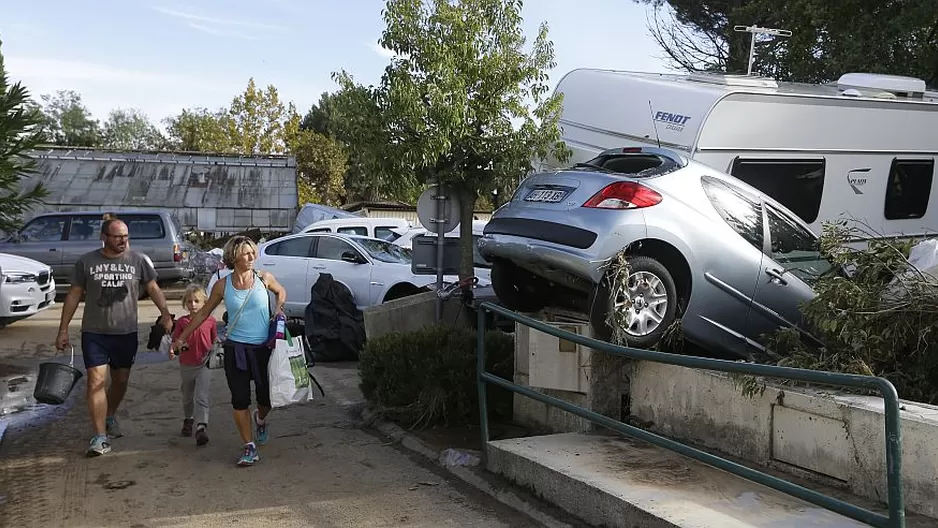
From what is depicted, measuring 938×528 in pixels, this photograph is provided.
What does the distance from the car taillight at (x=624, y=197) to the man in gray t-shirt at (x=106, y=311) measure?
3.48 meters

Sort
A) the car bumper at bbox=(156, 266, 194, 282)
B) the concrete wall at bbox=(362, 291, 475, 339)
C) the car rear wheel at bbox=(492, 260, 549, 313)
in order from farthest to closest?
the car bumper at bbox=(156, 266, 194, 282), the concrete wall at bbox=(362, 291, 475, 339), the car rear wheel at bbox=(492, 260, 549, 313)

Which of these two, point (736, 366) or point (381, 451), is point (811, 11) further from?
point (736, 366)

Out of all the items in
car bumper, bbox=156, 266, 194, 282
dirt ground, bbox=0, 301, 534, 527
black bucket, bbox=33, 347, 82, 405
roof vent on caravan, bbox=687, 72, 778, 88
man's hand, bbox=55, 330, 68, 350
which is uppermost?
roof vent on caravan, bbox=687, 72, 778, 88

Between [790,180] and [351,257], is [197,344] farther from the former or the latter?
[790,180]

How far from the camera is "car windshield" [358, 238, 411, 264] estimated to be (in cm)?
1303

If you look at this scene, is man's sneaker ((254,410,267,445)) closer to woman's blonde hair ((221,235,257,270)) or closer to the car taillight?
woman's blonde hair ((221,235,257,270))

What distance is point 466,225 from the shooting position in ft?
29.8

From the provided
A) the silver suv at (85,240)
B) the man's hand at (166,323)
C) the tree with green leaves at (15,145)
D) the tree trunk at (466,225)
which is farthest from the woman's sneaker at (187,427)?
the silver suv at (85,240)

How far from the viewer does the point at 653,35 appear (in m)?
23.4

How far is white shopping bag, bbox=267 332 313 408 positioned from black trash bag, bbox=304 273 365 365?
14.8 feet

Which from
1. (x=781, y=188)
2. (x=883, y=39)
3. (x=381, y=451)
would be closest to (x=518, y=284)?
(x=381, y=451)

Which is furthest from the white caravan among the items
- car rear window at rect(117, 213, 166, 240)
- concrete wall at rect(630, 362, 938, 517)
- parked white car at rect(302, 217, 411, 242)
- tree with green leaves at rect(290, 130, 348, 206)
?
tree with green leaves at rect(290, 130, 348, 206)

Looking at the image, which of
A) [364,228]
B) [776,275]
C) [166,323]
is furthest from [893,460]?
[364,228]

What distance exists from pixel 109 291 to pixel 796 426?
5.01 metres
